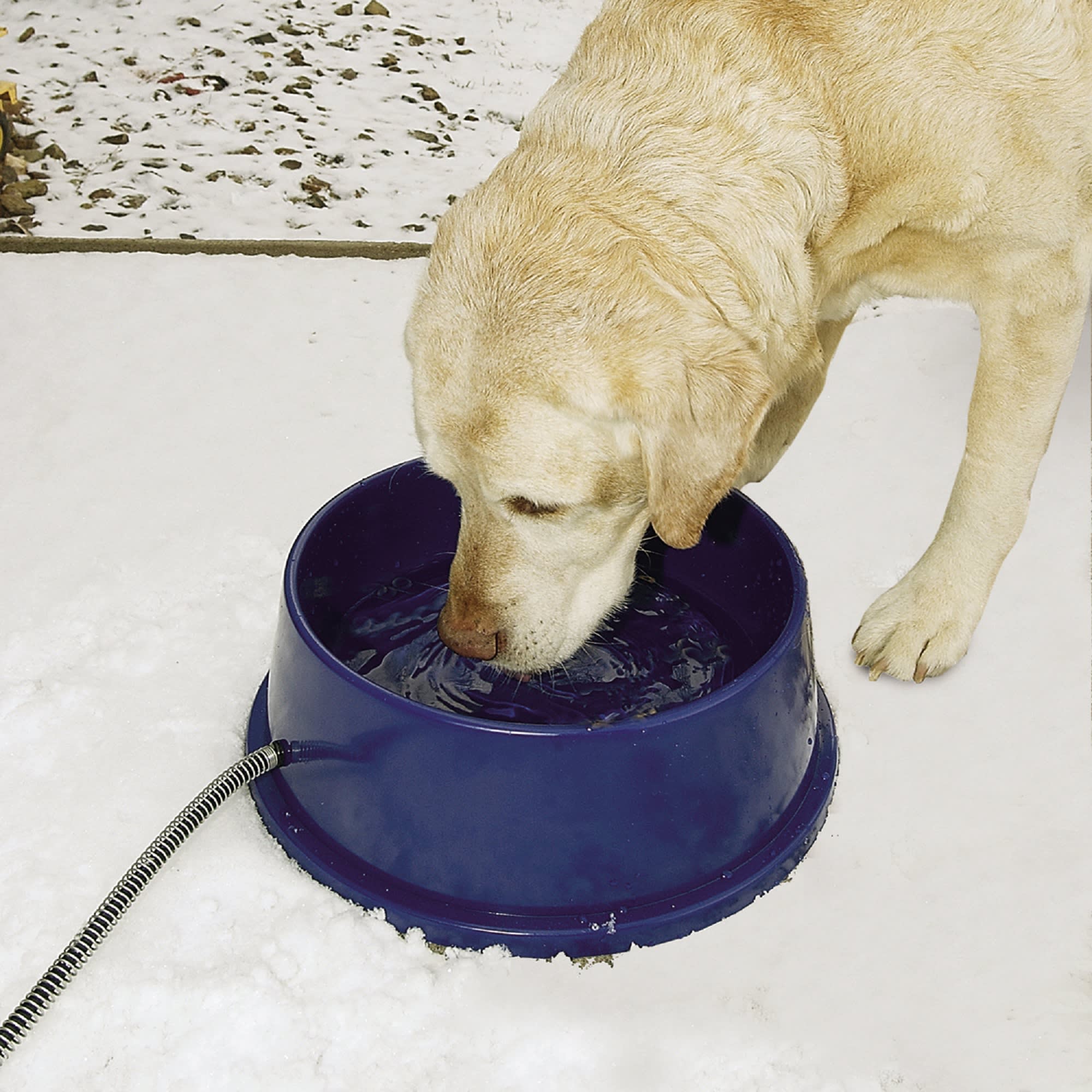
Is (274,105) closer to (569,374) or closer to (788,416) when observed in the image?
(788,416)

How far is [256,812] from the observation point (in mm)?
2102

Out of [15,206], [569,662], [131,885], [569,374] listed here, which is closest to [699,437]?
[569,374]

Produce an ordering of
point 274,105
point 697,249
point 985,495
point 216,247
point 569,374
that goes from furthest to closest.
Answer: point 274,105
point 216,247
point 985,495
point 697,249
point 569,374

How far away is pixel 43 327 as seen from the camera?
336 centimetres

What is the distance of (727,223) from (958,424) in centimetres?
164

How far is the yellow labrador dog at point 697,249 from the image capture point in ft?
5.63

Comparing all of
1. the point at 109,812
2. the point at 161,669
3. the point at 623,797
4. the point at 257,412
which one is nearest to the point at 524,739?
the point at 623,797

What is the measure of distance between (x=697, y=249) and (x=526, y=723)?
2.49ft

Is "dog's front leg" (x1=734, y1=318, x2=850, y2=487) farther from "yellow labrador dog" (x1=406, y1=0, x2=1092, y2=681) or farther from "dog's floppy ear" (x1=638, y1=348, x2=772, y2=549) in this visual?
"dog's floppy ear" (x1=638, y1=348, x2=772, y2=549)

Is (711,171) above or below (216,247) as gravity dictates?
above

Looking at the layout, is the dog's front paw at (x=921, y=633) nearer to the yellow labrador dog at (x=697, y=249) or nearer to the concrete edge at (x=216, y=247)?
the yellow labrador dog at (x=697, y=249)

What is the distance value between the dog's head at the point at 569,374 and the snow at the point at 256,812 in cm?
71

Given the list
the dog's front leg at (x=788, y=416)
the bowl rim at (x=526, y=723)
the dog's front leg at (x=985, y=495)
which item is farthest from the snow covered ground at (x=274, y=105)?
the bowl rim at (x=526, y=723)

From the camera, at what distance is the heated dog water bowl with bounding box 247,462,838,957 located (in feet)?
5.77
